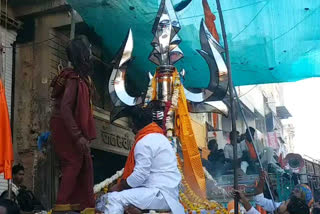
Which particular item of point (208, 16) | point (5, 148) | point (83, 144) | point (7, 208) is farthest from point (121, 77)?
point (7, 208)

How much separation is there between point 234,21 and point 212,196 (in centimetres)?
331

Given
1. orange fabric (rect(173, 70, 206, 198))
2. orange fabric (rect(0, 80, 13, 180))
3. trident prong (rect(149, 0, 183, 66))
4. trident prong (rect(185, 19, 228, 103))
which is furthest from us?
trident prong (rect(149, 0, 183, 66))

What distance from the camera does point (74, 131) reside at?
304cm

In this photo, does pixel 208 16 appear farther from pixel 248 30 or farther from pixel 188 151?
pixel 188 151

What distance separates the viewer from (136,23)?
784 cm

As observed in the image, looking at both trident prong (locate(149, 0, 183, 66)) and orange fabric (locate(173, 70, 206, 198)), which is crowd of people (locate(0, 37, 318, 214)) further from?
trident prong (locate(149, 0, 183, 66))

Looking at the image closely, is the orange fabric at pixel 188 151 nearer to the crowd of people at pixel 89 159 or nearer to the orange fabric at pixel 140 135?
the crowd of people at pixel 89 159

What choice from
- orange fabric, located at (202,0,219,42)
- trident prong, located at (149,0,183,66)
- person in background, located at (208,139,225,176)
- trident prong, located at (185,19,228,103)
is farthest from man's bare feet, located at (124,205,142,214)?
orange fabric, located at (202,0,219,42)

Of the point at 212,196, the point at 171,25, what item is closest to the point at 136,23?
the point at 171,25

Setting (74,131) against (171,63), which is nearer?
(74,131)

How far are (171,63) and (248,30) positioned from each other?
6.33 feet

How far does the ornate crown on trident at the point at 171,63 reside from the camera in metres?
5.88

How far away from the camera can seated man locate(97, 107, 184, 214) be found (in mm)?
3391

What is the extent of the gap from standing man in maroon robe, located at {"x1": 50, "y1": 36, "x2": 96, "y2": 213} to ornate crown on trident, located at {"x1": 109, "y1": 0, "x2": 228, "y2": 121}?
9.13ft
